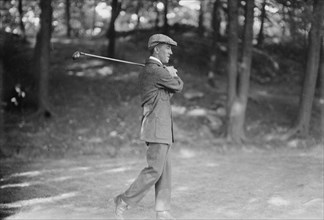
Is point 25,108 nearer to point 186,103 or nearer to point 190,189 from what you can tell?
point 186,103

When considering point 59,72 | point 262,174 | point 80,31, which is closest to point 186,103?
point 59,72

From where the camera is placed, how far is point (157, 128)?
5121 millimetres

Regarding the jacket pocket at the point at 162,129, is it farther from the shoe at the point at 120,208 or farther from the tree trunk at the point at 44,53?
the tree trunk at the point at 44,53

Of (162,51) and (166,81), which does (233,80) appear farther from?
(166,81)

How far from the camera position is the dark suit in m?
5.11

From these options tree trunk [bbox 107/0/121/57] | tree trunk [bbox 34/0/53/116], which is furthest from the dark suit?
tree trunk [bbox 107/0/121/57]

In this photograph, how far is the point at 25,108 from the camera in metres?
13.1

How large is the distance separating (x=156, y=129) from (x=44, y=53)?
8.28 metres

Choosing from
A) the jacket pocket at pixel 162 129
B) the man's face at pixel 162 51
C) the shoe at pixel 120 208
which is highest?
the man's face at pixel 162 51

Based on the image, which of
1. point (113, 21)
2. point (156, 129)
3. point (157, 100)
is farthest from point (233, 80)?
point (156, 129)

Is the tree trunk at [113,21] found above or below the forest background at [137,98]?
above

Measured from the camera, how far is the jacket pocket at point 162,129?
5113 millimetres

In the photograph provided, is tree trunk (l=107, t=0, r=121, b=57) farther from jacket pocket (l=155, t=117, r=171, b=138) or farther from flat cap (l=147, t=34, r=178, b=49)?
jacket pocket (l=155, t=117, r=171, b=138)

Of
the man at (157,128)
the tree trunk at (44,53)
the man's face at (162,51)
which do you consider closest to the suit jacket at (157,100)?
the man at (157,128)
